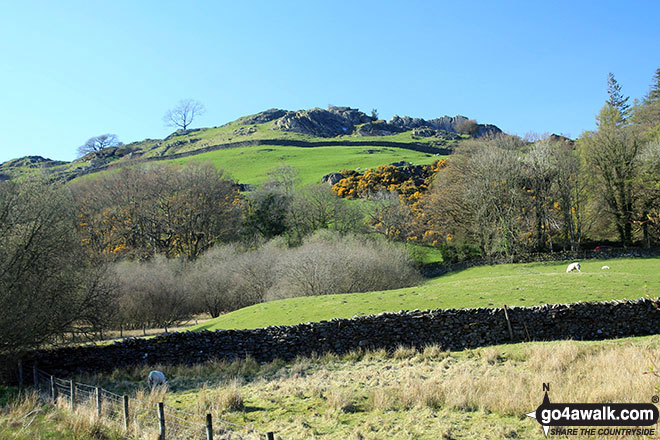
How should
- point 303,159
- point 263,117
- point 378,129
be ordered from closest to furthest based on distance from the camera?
point 303,159 → point 378,129 → point 263,117

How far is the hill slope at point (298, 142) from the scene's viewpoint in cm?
10119

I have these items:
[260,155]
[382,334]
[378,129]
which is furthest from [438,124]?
[382,334]

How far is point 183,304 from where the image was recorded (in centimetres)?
4159

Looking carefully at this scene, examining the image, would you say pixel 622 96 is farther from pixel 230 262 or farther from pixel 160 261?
pixel 160 261

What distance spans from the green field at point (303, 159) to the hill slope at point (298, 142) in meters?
0.24

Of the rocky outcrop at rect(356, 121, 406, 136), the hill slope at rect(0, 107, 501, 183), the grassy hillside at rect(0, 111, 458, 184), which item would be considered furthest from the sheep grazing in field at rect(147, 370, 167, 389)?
the rocky outcrop at rect(356, 121, 406, 136)

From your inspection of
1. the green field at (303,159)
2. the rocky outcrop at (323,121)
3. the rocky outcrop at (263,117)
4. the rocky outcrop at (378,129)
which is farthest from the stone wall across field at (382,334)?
the rocky outcrop at (263,117)

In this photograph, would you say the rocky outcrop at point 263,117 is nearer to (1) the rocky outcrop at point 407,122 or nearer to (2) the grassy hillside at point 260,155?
(2) the grassy hillside at point 260,155

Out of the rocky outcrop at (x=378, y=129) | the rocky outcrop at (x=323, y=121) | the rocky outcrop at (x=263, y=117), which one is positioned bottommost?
the rocky outcrop at (x=378, y=129)

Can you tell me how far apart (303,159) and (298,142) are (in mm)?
22510

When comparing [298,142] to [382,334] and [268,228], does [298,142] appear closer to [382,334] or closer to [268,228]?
[268,228]

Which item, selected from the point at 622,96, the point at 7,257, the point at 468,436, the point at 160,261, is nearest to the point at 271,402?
the point at 468,436

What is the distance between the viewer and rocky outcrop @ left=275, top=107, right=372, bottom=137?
15738 cm

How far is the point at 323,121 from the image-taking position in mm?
172250
